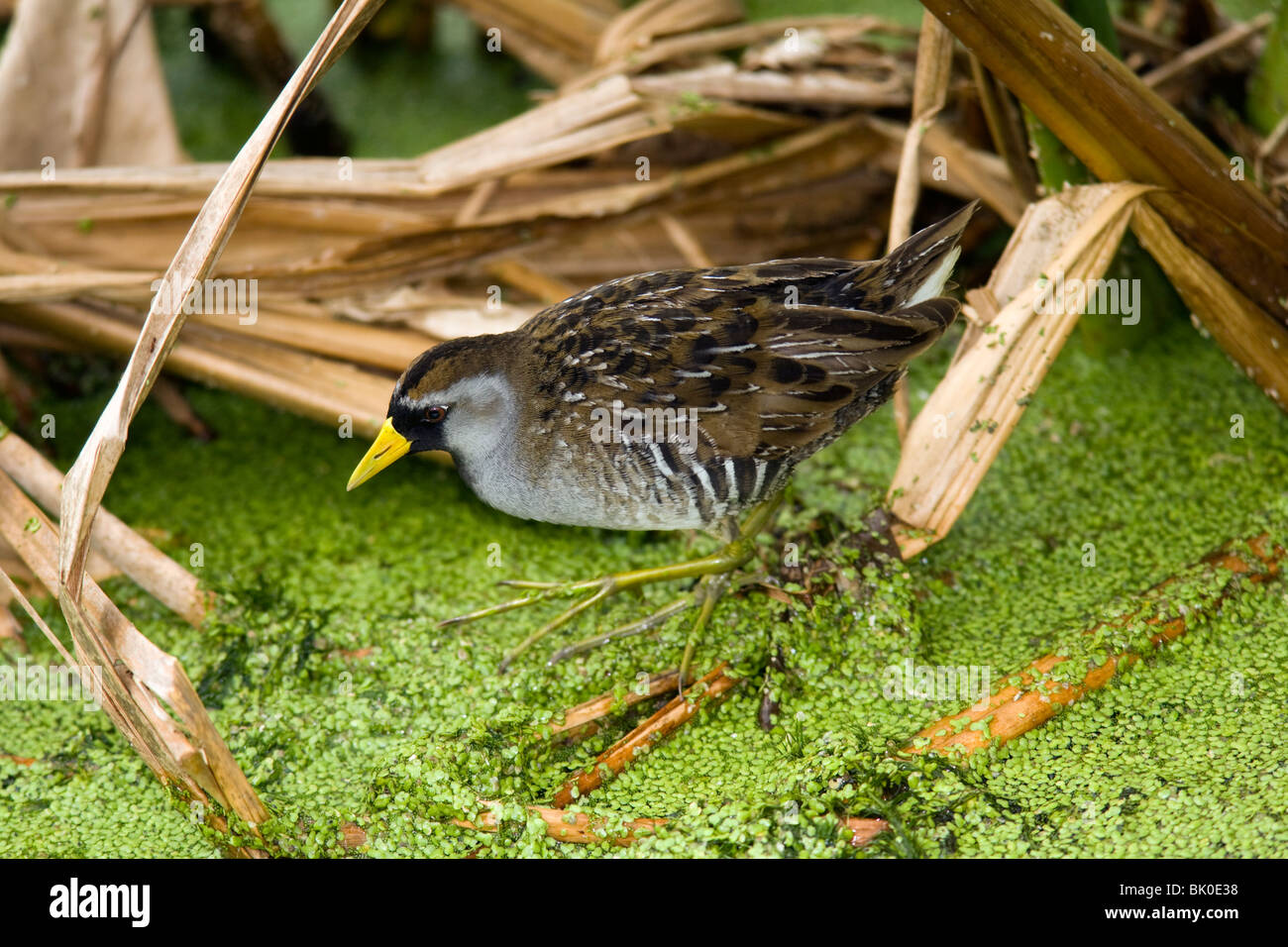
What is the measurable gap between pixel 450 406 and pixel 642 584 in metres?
0.62

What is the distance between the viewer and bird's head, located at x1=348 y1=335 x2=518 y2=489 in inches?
95.5

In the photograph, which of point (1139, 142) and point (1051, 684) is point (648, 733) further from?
point (1139, 142)

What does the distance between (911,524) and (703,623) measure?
1.67 feet

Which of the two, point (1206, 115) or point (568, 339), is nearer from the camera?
point (568, 339)

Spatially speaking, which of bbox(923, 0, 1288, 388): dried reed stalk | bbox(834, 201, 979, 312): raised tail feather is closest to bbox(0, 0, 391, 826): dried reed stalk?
bbox(834, 201, 979, 312): raised tail feather

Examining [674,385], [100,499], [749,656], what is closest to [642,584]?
[749,656]

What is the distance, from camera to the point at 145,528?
3111 millimetres

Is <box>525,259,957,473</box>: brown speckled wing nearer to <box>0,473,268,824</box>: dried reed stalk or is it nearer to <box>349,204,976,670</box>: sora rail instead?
<box>349,204,976,670</box>: sora rail

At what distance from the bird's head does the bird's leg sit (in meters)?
0.38

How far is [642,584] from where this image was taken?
108 inches

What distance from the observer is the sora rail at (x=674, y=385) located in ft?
7.75

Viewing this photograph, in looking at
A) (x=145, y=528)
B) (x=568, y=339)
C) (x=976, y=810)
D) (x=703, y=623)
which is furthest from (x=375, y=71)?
(x=976, y=810)

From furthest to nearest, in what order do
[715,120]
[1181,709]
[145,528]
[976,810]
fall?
[715,120]
[145,528]
[1181,709]
[976,810]

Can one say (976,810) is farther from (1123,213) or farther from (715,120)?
(715,120)
